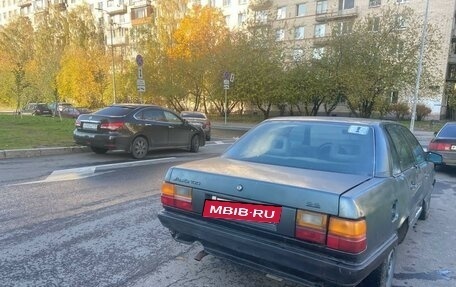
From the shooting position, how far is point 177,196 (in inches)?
115

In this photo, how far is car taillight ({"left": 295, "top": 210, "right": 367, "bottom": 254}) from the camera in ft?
7.06

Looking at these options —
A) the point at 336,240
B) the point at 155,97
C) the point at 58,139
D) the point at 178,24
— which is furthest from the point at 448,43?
the point at 336,240

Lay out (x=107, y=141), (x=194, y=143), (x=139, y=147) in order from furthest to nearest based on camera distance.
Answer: (x=194, y=143)
(x=139, y=147)
(x=107, y=141)

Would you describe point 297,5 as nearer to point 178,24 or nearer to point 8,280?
point 178,24

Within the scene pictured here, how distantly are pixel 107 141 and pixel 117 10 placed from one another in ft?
185

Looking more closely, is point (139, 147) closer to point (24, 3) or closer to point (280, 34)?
point (280, 34)

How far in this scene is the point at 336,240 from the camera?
7.17ft

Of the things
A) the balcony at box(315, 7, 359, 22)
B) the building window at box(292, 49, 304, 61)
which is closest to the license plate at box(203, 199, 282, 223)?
the building window at box(292, 49, 304, 61)

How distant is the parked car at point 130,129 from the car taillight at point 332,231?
745 centimetres

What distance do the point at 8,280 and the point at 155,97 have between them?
32.5m

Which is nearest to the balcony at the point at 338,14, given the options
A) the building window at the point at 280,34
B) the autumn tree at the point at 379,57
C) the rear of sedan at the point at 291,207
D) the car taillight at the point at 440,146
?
the building window at the point at 280,34

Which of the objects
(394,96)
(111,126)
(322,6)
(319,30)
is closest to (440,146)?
(111,126)

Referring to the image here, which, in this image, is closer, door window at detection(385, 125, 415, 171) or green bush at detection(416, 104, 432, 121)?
door window at detection(385, 125, 415, 171)

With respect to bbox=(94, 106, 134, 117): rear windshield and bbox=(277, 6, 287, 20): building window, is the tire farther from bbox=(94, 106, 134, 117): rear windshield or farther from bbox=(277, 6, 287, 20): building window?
bbox=(277, 6, 287, 20): building window
